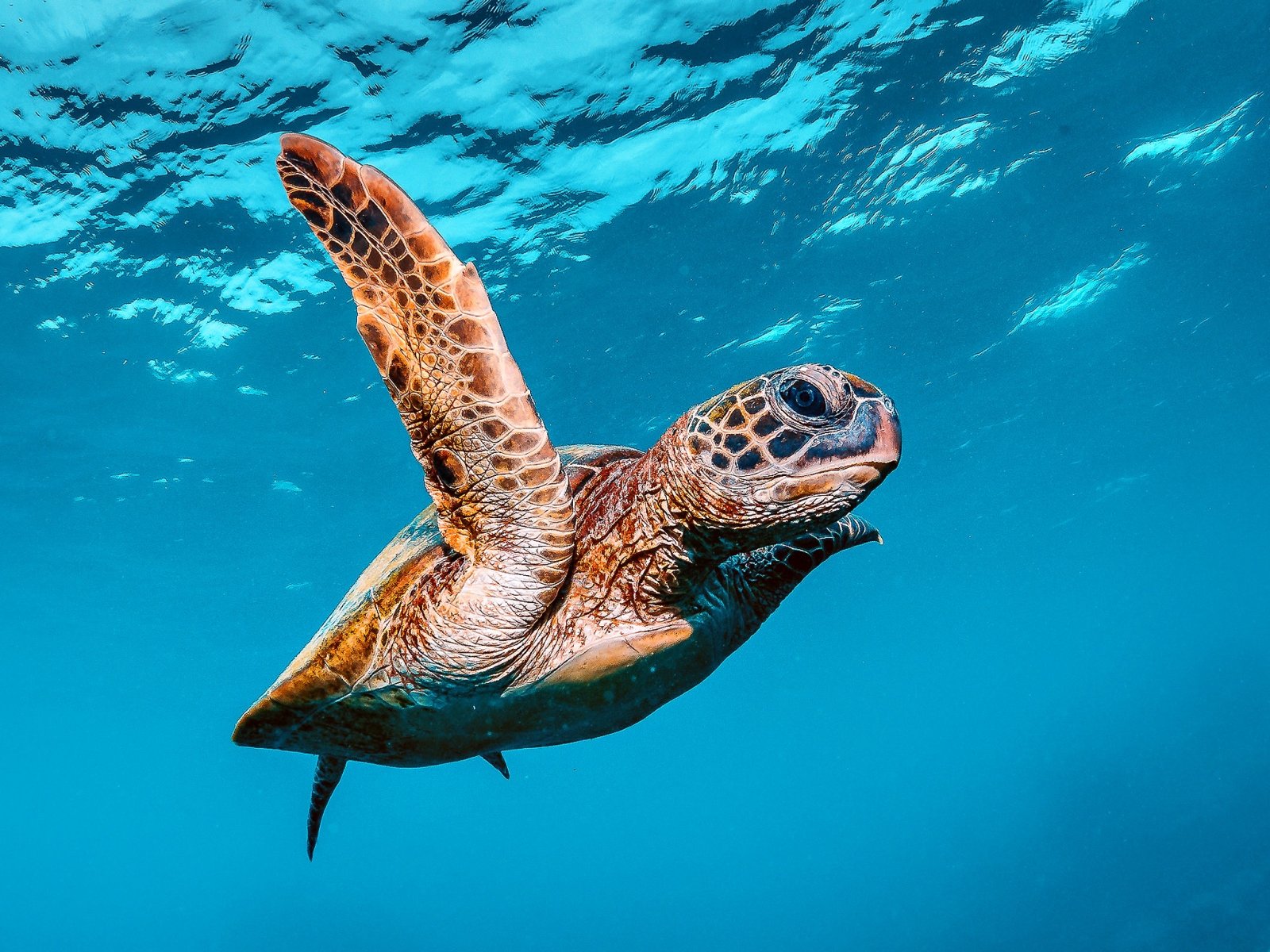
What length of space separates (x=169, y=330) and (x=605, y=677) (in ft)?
39.2

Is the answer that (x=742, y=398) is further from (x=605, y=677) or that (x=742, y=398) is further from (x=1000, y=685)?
(x=1000, y=685)

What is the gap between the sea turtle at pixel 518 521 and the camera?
2.16 m

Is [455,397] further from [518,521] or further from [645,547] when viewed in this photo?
[645,547]

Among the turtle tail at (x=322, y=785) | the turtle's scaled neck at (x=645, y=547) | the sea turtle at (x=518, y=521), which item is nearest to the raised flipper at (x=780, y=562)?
the sea turtle at (x=518, y=521)

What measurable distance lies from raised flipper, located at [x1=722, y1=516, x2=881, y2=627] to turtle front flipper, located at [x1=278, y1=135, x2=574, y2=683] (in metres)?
0.97

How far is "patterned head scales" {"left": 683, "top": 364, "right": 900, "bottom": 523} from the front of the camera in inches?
81.7

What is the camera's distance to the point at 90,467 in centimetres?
1565

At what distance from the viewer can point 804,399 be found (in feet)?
6.83

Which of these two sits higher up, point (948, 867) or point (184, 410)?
point (184, 410)

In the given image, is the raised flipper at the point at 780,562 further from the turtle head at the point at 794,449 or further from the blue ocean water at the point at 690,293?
the blue ocean water at the point at 690,293

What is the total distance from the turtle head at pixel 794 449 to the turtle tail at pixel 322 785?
3.11 meters

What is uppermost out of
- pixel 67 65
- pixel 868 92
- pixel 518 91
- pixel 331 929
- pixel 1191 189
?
pixel 67 65

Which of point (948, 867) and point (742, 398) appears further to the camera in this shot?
point (948, 867)

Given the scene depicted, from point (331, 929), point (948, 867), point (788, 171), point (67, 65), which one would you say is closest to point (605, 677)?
point (67, 65)
